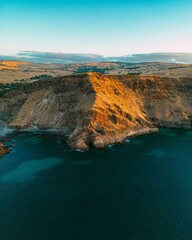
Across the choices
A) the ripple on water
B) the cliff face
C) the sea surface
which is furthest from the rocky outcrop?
the cliff face

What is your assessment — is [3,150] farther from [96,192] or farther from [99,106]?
[96,192]

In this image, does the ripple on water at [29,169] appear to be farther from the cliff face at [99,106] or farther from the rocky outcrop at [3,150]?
the cliff face at [99,106]

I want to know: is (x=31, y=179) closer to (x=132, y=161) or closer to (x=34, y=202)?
(x=34, y=202)

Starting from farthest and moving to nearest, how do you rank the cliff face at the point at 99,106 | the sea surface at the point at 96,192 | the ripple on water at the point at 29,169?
the cliff face at the point at 99,106
the ripple on water at the point at 29,169
the sea surface at the point at 96,192

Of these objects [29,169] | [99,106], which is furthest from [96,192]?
[99,106]

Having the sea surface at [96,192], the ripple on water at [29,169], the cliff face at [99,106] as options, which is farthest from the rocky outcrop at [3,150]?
the cliff face at [99,106]

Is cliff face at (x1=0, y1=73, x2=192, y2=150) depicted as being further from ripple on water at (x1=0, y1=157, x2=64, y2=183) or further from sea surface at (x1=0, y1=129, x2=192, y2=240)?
ripple on water at (x1=0, y1=157, x2=64, y2=183)
